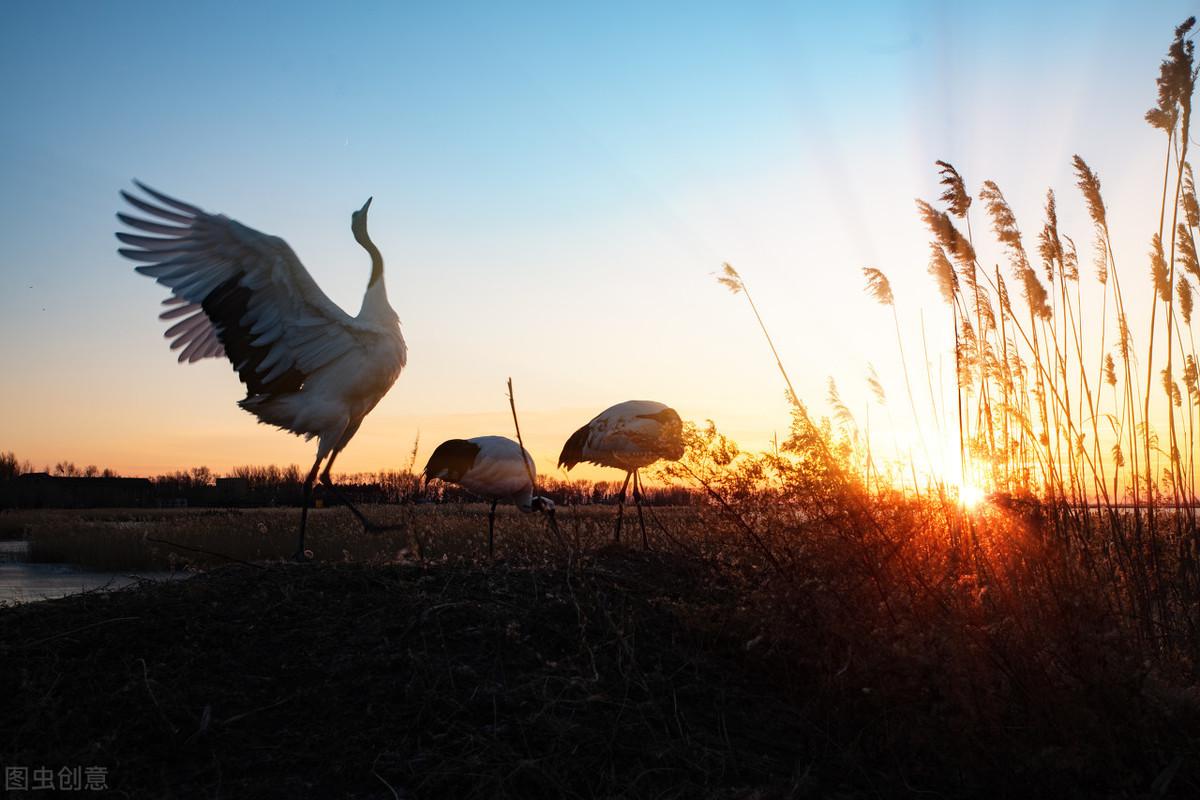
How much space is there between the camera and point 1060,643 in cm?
369

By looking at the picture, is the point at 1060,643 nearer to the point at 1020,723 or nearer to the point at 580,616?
the point at 1020,723

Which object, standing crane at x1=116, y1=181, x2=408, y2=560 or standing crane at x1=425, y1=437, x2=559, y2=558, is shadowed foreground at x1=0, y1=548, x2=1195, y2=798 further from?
standing crane at x1=425, y1=437, x2=559, y2=558

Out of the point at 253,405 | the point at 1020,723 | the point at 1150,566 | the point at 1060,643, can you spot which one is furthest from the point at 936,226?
the point at 253,405

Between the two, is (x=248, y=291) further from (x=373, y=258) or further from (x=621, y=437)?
(x=621, y=437)

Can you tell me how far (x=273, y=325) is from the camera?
7363 mm

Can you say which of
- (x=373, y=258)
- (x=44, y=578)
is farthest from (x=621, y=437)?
(x=44, y=578)

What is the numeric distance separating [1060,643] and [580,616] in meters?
2.01

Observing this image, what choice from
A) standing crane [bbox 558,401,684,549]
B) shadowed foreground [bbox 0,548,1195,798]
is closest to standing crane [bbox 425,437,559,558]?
standing crane [bbox 558,401,684,549]

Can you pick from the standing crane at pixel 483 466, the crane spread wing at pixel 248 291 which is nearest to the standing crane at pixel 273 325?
the crane spread wing at pixel 248 291

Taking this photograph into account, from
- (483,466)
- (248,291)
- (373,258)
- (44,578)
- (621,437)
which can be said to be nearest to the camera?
(248,291)

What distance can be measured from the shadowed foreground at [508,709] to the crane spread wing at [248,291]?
10.9 feet

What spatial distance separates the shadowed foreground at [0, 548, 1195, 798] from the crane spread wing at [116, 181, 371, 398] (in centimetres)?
333

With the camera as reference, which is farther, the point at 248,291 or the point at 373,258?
the point at 373,258

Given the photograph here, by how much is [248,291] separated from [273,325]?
1.13 feet
